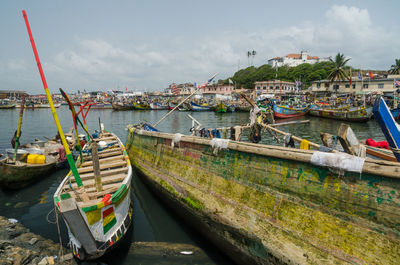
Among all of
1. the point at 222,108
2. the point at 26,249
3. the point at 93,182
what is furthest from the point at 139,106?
the point at 26,249

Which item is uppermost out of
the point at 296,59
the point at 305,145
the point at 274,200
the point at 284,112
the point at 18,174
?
the point at 296,59

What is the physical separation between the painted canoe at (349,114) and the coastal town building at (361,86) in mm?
12509

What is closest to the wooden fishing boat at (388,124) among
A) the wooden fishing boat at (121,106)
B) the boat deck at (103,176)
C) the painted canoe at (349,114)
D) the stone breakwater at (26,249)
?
the boat deck at (103,176)

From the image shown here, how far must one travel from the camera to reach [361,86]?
46.1m

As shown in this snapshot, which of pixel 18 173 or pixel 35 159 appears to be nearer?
pixel 18 173

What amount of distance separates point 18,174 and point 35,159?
138cm

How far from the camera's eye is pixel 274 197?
176 inches

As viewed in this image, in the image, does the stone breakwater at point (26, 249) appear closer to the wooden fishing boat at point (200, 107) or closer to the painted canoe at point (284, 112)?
the painted canoe at point (284, 112)

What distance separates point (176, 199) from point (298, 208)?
3888mm

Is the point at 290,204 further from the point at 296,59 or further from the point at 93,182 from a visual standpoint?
the point at 296,59

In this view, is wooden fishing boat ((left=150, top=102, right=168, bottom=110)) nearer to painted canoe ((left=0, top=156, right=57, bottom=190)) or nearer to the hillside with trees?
the hillside with trees

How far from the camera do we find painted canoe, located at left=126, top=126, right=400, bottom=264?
3266mm

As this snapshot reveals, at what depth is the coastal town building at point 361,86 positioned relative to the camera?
43.7 meters

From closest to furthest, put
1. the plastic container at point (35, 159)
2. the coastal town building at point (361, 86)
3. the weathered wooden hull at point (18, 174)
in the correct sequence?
the weathered wooden hull at point (18, 174), the plastic container at point (35, 159), the coastal town building at point (361, 86)
